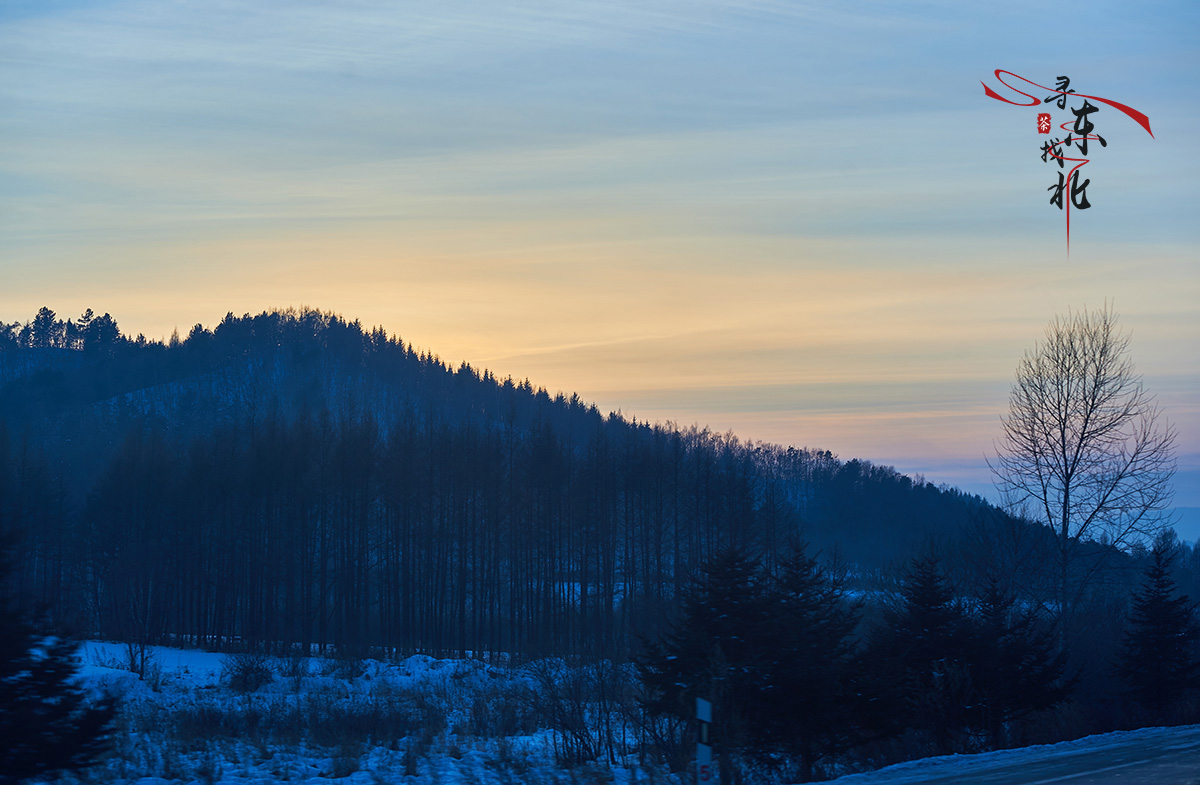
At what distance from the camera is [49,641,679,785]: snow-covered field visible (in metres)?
16.5

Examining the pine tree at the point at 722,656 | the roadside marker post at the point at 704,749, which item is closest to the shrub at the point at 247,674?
the pine tree at the point at 722,656

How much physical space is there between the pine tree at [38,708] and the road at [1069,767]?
32.9 ft

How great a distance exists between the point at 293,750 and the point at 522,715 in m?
8.31

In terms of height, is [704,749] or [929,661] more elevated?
[704,749]

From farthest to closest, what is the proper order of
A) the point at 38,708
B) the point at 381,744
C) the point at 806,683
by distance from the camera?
the point at 381,744, the point at 806,683, the point at 38,708

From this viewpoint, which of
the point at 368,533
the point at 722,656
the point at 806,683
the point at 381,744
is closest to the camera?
the point at 722,656

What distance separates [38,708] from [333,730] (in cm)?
1441

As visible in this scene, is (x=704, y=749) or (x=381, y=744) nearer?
(x=704, y=749)

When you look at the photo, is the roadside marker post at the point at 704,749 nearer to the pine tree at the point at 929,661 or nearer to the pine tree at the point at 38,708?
the pine tree at the point at 38,708

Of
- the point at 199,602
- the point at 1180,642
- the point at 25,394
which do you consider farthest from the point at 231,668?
the point at 25,394

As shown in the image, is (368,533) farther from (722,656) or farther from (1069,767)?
(1069,767)

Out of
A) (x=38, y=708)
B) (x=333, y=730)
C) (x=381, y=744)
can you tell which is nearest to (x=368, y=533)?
(x=333, y=730)

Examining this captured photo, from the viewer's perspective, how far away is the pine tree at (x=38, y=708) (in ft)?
31.7

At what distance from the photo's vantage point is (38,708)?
9.87 meters
